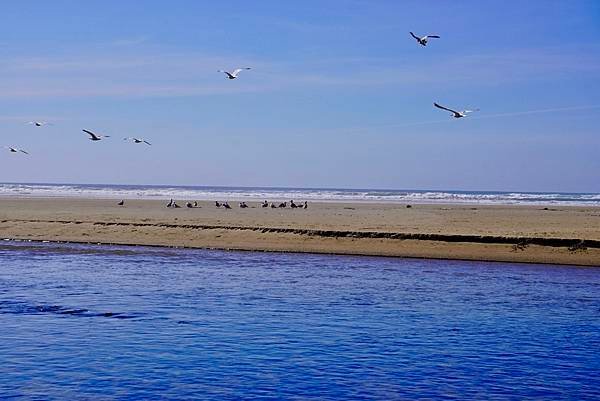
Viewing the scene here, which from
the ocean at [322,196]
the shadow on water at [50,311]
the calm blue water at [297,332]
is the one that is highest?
the calm blue water at [297,332]

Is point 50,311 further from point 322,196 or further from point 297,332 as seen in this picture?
point 322,196

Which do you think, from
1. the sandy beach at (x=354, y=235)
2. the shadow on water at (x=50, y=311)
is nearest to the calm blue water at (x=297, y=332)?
the shadow on water at (x=50, y=311)

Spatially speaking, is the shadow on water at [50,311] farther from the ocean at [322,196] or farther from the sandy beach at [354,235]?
the ocean at [322,196]

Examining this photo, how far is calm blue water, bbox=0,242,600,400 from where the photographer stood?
13031mm

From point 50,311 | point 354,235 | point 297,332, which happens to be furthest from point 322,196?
point 297,332

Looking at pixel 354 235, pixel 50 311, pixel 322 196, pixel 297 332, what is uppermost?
pixel 354 235

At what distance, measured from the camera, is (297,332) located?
1695 cm

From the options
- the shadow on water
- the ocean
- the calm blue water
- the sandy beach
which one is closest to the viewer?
the calm blue water

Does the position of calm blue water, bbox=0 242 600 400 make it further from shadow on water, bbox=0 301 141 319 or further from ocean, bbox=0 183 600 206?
ocean, bbox=0 183 600 206

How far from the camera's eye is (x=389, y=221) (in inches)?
1773

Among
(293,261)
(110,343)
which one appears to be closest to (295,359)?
(110,343)

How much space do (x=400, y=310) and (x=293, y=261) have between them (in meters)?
10.4

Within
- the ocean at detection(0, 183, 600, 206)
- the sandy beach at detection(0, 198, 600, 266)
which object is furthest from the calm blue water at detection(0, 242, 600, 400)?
the ocean at detection(0, 183, 600, 206)

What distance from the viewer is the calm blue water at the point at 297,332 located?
513 inches
